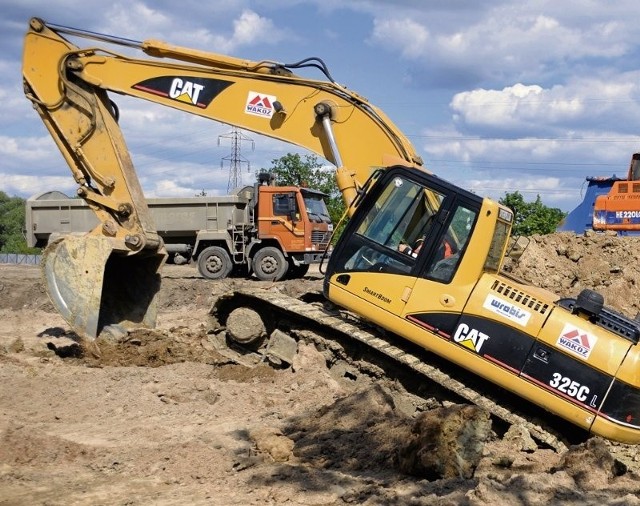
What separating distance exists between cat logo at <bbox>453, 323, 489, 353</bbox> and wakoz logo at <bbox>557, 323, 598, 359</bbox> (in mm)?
687

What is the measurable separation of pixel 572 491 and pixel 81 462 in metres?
3.54

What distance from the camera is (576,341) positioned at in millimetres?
7312

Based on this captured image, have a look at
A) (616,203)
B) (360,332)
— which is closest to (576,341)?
(360,332)

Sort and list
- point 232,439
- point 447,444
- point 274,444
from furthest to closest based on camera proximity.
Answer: point 232,439 → point 274,444 → point 447,444

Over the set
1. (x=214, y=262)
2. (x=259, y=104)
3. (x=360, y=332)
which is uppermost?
(x=259, y=104)

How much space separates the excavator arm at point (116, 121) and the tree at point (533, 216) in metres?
21.5

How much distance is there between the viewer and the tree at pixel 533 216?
30.3 m

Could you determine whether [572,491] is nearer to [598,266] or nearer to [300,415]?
[300,415]

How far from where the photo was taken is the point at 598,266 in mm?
14703

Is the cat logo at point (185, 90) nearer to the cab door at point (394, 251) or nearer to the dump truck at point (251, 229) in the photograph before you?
the cab door at point (394, 251)

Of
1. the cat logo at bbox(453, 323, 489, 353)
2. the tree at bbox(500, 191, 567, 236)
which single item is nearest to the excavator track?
the cat logo at bbox(453, 323, 489, 353)

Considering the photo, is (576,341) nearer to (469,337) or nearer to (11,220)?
(469,337)

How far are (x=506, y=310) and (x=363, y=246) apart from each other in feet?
4.96

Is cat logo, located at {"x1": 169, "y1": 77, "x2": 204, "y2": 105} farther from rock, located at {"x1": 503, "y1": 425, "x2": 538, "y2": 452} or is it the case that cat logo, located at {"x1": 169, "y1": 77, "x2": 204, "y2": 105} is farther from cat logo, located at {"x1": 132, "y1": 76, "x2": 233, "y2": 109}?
rock, located at {"x1": 503, "y1": 425, "x2": 538, "y2": 452}
